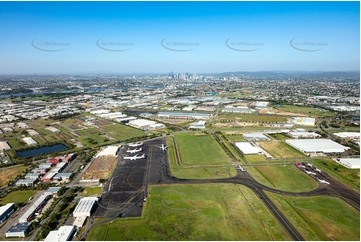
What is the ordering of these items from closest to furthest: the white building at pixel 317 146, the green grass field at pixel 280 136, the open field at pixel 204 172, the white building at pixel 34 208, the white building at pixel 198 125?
the white building at pixel 34 208 → the open field at pixel 204 172 → the white building at pixel 317 146 → the green grass field at pixel 280 136 → the white building at pixel 198 125

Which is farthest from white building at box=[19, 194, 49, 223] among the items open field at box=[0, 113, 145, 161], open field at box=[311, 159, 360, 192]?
open field at box=[311, 159, 360, 192]

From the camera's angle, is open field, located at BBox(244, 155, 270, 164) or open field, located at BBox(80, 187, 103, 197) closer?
open field, located at BBox(80, 187, 103, 197)

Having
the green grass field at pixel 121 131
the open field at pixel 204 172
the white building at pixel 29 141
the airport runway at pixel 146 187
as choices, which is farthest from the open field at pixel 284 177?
the white building at pixel 29 141

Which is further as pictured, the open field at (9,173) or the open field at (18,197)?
the open field at (9,173)

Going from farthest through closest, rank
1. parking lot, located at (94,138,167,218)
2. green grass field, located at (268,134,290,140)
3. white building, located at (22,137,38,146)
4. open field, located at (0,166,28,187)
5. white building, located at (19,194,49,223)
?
1. green grass field, located at (268,134,290,140)
2. white building, located at (22,137,38,146)
3. open field, located at (0,166,28,187)
4. parking lot, located at (94,138,167,218)
5. white building, located at (19,194,49,223)

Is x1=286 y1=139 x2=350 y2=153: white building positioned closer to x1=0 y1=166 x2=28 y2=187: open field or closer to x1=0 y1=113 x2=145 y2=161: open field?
x1=0 y1=113 x2=145 y2=161: open field

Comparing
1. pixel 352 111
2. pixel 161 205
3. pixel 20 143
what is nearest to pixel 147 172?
pixel 161 205

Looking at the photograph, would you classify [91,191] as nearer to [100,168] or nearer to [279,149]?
[100,168]

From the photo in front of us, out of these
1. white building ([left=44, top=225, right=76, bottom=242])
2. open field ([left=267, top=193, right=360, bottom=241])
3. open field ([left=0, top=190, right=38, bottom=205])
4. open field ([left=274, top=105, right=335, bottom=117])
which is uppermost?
white building ([left=44, top=225, right=76, bottom=242])

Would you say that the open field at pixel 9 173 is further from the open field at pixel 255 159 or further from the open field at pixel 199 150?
the open field at pixel 255 159
